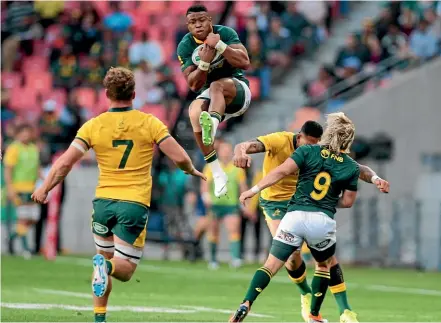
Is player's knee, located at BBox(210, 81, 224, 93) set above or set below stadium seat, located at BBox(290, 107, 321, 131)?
above

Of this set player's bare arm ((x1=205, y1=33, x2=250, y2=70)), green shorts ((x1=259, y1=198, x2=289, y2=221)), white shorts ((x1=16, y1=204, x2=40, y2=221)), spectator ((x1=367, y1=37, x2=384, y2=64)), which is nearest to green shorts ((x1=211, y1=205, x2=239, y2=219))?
white shorts ((x1=16, y1=204, x2=40, y2=221))

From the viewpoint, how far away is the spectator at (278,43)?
2978 cm

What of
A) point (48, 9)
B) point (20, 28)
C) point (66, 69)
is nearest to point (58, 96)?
point (66, 69)

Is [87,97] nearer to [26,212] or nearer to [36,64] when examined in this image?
[36,64]

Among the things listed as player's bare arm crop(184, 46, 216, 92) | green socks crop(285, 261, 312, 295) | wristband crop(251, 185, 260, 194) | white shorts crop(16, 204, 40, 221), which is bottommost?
white shorts crop(16, 204, 40, 221)

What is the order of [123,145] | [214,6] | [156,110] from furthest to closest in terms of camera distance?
[214,6] < [156,110] < [123,145]

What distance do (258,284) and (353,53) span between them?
16965 mm

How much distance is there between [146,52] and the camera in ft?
100

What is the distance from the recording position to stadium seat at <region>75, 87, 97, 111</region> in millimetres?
29781

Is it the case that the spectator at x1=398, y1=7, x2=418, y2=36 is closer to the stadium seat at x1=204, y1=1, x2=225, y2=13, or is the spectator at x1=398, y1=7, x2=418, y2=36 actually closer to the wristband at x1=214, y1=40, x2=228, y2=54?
the stadium seat at x1=204, y1=1, x2=225, y2=13

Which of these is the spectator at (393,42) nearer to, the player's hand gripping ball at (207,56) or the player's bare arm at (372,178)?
the player's hand gripping ball at (207,56)

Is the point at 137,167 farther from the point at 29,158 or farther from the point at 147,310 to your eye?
the point at 29,158

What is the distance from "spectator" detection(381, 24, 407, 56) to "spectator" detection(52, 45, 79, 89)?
23.6 feet

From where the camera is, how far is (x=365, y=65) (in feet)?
94.0
